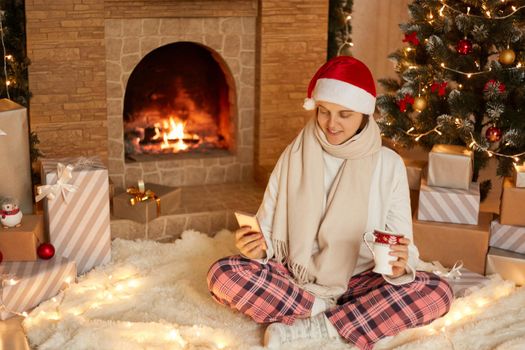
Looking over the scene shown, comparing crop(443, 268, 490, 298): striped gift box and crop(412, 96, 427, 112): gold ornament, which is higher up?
crop(412, 96, 427, 112): gold ornament

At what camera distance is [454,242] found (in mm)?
2928

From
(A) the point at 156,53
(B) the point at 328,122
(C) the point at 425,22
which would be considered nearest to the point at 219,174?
(A) the point at 156,53

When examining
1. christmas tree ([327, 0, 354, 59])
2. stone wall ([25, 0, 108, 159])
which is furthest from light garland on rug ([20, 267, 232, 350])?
christmas tree ([327, 0, 354, 59])

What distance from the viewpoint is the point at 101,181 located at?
2818 mm

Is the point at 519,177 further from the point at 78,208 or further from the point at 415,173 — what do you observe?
the point at 78,208

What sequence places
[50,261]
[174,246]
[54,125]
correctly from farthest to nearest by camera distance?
[54,125], [174,246], [50,261]

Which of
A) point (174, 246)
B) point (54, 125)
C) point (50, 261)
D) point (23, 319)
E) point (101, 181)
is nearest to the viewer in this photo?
point (23, 319)

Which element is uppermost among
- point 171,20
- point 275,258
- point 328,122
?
point 171,20

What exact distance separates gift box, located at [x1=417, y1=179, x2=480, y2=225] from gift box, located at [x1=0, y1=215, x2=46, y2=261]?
1.51m

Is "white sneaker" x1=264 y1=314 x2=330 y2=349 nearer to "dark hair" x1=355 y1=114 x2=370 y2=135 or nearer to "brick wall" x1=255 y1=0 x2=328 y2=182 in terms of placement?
"dark hair" x1=355 y1=114 x2=370 y2=135

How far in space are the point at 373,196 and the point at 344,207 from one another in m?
0.12

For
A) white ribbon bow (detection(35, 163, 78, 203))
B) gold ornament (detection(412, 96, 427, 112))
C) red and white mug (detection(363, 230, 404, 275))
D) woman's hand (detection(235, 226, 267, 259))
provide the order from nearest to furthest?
1. red and white mug (detection(363, 230, 404, 275))
2. woman's hand (detection(235, 226, 267, 259))
3. white ribbon bow (detection(35, 163, 78, 203))
4. gold ornament (detection(412, 96, 427, 112))

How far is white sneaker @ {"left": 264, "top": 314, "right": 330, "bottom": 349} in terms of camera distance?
2264 millimetres

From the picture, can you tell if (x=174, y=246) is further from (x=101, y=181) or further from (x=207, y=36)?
(x=207, y=36)
